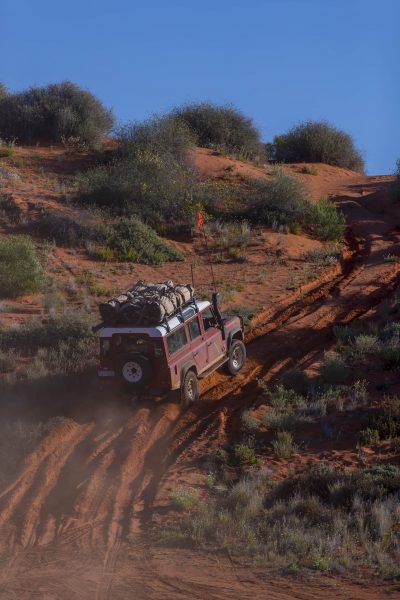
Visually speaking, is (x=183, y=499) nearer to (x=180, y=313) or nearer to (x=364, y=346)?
(x=180, y=313)

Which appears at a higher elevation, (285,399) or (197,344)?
(197,344)

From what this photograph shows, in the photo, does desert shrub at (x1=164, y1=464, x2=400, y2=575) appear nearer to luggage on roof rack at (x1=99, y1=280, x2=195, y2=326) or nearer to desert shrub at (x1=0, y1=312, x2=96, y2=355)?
luggage on roof rack at (x1=99, y1=280, x2=195, y2=326)

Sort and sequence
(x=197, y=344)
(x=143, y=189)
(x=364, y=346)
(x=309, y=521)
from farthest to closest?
(x=143, y=189), (x=364, y=346), (x=197, y=344), (x=309, y=521)

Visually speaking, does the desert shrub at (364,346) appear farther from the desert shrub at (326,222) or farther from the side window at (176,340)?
the desert shrub at (326,222)

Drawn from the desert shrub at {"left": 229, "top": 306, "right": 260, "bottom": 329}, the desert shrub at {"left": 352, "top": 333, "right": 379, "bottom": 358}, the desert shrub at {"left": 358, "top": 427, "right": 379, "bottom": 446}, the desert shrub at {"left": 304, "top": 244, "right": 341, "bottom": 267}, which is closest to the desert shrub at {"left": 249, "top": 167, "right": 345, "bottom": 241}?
the desert shrub at {"left": 304, "top": 244, "right": 341, "bottom": 267}

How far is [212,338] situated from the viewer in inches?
571

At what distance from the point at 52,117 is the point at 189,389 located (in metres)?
26.9

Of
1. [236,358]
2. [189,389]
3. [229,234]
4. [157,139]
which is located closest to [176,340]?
[189,389]

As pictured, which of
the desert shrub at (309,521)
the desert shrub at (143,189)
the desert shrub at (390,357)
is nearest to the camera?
the desert shrub at (309,521)

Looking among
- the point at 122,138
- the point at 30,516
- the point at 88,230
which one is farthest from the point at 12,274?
the point at 122,138

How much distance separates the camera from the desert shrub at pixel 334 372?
45.0 ft

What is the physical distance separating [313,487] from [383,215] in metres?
23.6

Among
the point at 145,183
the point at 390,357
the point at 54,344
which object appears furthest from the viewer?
the point at 145,183

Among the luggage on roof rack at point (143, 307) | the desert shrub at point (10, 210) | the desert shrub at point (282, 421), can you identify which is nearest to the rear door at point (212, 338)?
the luggage on roof rack at point (143, 307)
